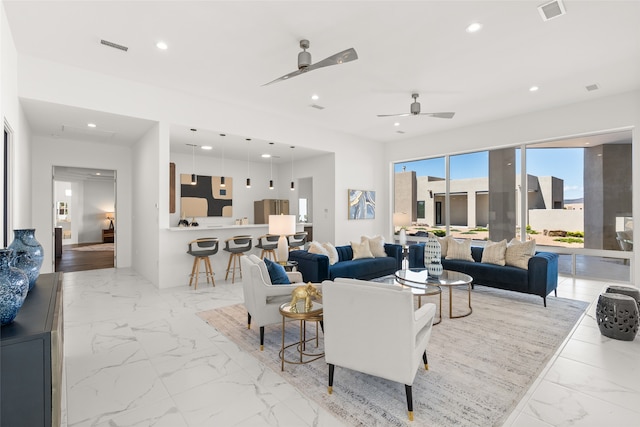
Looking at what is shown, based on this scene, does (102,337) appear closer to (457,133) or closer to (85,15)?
(85,15)

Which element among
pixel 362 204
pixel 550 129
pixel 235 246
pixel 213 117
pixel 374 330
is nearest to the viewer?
pixel 374 330

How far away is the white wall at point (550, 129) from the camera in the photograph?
5320 mm

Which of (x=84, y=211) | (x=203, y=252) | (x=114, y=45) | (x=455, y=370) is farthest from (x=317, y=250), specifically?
(x=84, y=211)

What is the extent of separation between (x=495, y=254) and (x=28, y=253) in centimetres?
577

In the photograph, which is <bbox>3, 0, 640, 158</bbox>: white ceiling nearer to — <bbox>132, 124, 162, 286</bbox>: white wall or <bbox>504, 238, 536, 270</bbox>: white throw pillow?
<bbox>132, 124, 162, 286</bbox>: white wall

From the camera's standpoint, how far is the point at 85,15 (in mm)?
3270

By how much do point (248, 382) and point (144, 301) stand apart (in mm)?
3042

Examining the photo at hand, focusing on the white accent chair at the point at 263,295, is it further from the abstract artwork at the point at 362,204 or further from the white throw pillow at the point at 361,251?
the abstract artwork at the point at 362,204

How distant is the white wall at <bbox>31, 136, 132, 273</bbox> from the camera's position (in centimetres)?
638

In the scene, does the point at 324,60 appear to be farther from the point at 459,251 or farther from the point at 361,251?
the point at 459,251

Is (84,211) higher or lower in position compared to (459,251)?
higher

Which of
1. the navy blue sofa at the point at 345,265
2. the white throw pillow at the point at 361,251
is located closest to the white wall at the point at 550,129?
the navy blue sofa at the point at 345,265

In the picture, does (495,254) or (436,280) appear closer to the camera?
(436,280)

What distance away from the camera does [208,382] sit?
8.25 ft
